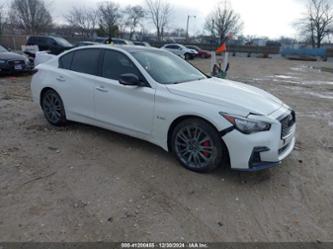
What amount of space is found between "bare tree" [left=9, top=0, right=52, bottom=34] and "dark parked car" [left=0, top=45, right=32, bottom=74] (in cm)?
4173

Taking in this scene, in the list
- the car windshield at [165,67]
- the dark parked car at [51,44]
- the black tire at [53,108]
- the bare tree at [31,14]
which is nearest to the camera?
the car windshield at [165,67]

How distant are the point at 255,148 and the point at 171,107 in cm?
114

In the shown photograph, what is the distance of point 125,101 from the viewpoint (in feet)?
13.1

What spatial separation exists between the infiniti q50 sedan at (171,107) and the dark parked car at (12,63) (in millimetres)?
6867

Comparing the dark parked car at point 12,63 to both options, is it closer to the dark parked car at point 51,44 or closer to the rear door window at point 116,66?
the dark parked car at point 51,44

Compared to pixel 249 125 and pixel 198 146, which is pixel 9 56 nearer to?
pixel 198 146

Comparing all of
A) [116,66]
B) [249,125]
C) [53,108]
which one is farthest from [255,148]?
[53,108]

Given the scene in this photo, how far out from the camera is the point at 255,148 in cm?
315

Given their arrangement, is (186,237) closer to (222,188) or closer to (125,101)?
(222,188)

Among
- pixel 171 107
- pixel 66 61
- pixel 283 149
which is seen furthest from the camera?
pixel 66 61

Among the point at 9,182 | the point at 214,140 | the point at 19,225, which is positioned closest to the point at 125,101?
the point at 214,140

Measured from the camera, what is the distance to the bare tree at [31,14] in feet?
160

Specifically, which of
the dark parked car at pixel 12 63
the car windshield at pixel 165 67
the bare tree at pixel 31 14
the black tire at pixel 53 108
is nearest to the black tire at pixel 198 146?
the car windshield at pixel 165 67

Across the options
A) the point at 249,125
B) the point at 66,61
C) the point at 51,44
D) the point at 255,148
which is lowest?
the point at 255,148
